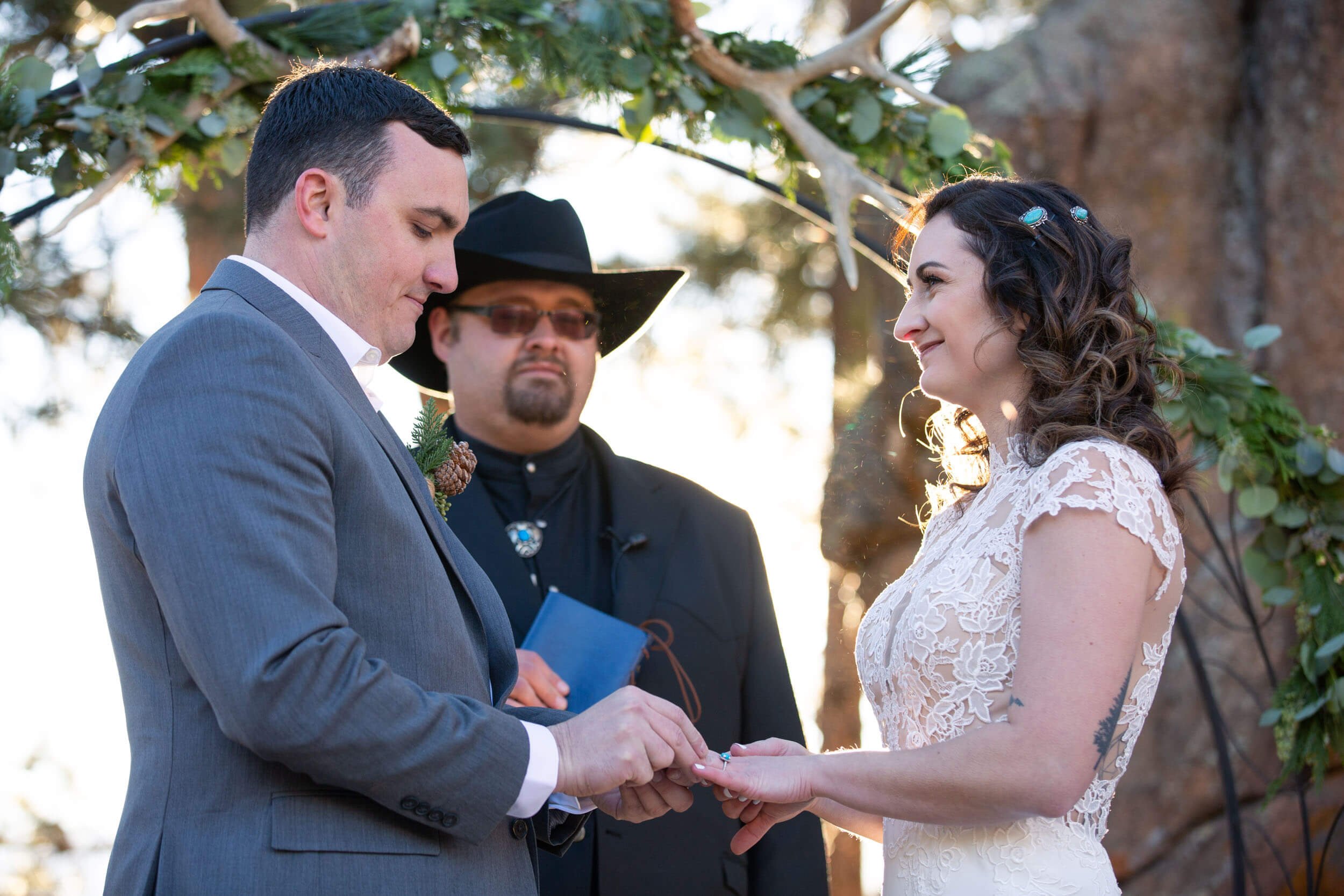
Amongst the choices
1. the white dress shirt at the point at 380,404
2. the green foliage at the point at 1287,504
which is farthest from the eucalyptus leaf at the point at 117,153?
the green foliage at the point at 1287,504

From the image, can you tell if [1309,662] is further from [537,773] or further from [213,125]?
[213,125]

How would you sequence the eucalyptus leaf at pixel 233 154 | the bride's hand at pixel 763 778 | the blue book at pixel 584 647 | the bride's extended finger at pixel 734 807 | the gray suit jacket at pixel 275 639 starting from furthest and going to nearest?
1. the eucalyptus leaf at pixel 233 154
2. the blue book at pixel 584 647
3. the bride's extended finger at pixel 734 807
4. the bride's hand at pixel 763 778
5. the gray suit jacket at pixel 275 639

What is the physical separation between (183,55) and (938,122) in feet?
6.72

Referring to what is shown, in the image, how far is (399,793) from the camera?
5.09 ft

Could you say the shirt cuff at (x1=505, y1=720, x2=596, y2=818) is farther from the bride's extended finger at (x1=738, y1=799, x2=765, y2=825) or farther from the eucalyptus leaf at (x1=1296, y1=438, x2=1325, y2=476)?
the eucalyptus leaf at (x1=1296, y1=438, x2=1325, y2=476)

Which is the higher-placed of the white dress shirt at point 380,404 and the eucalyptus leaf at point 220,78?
the eucalyptus leaf at point 220,78

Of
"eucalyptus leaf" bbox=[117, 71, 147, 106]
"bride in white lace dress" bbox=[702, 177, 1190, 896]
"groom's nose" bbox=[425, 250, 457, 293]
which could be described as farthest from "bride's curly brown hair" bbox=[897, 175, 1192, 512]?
"eucalyptus leaf" bbox=[117, 71, 147, 106]

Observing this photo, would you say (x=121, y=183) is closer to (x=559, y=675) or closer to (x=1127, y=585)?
(x=559, y=675)

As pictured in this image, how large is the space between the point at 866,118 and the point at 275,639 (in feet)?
8.23

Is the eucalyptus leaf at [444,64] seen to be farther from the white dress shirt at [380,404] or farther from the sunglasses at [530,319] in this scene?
the white dress shirt at [380,404]

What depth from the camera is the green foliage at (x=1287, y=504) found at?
3.31 m

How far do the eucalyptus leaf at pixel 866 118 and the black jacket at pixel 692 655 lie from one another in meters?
1.12

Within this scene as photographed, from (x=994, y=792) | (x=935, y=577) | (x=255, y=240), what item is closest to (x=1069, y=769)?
(x=994, y=792)

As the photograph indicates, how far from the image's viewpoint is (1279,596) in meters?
3.41
